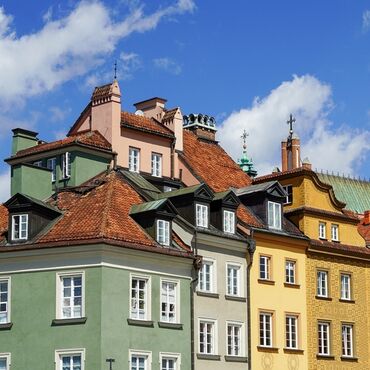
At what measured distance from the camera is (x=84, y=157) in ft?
182

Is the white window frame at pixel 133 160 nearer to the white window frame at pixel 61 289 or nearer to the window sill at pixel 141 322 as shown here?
the white window frame at pixel 61 289

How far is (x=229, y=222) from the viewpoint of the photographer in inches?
2172

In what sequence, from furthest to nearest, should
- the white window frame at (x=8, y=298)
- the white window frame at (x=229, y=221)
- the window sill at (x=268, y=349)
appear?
the white window frame at (x=229, y=221)
the window sill at (x=268, y=349)
the white window frame at (x=8, y=298)

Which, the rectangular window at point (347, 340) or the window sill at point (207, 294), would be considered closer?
the window sill at point (207, 294)

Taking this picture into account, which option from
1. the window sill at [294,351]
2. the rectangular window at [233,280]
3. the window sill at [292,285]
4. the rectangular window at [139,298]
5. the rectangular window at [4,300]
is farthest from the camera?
the window sill at [292,285]

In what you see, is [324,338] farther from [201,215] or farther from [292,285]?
[201,215]

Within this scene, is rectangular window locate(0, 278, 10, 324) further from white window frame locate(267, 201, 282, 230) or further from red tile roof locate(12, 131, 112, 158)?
white window frame locate(267, 201, 282, 230)

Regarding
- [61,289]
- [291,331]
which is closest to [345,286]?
[291,331]

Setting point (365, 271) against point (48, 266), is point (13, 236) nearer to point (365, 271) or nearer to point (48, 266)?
point (48, 266)

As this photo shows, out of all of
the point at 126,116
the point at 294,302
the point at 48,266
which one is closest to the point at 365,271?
the point at 294,302

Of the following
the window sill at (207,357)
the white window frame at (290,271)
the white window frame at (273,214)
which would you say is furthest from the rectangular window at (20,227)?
the white window frame at (290,271)

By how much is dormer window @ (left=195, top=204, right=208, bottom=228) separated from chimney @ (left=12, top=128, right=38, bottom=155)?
37.7 feet

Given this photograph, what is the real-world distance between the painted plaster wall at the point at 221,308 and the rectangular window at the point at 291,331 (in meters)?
3.33

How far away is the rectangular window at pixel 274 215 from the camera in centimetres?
5797
